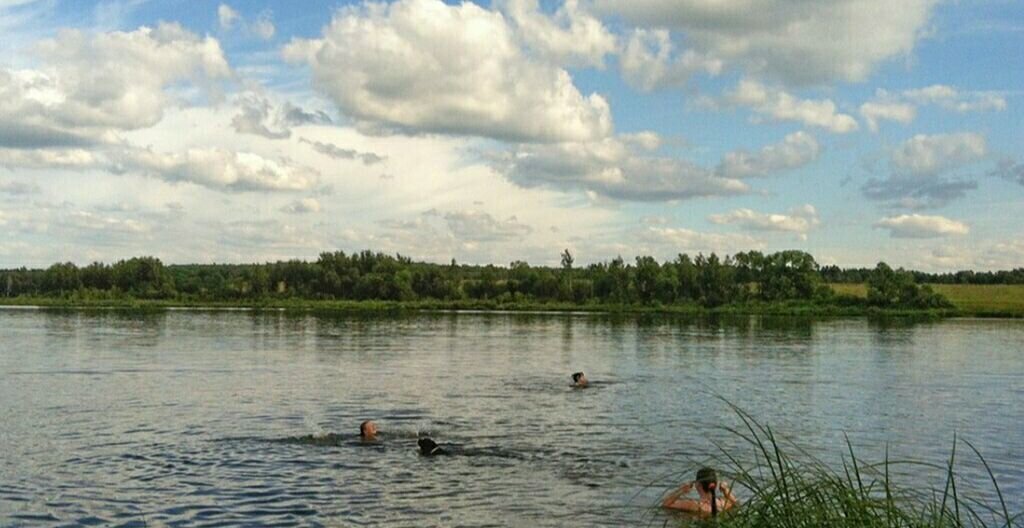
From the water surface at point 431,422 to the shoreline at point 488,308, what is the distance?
85791 millimetres

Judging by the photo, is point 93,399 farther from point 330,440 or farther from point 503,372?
point 503,372

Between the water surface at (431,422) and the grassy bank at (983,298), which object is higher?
the grassy bank at (983,298)

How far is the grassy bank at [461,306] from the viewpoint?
16562 centimetres

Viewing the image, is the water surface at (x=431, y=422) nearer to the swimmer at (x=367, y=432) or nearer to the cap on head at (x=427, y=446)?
the cap on head at (x=427, y=446)

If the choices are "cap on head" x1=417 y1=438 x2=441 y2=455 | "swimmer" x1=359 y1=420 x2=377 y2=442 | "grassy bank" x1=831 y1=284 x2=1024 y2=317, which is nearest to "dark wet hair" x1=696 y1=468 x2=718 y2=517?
"cap on head" x1=417 y1=438 x2=441 y2=455

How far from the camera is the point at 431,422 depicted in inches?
1357

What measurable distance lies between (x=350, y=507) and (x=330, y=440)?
914cm

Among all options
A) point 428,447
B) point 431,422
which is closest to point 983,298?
point 431,422

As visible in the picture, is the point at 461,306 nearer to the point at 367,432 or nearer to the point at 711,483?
the point at 367,432

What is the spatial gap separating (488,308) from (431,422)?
6085 inches

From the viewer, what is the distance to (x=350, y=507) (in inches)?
848

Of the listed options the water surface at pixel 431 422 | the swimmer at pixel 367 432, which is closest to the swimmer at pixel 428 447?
the water surface at pixel 431 422

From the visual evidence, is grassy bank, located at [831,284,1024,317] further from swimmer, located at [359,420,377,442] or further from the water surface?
swimmer, located at [359,420,377,442]

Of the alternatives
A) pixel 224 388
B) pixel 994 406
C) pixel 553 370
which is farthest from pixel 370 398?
pixel 994 406
